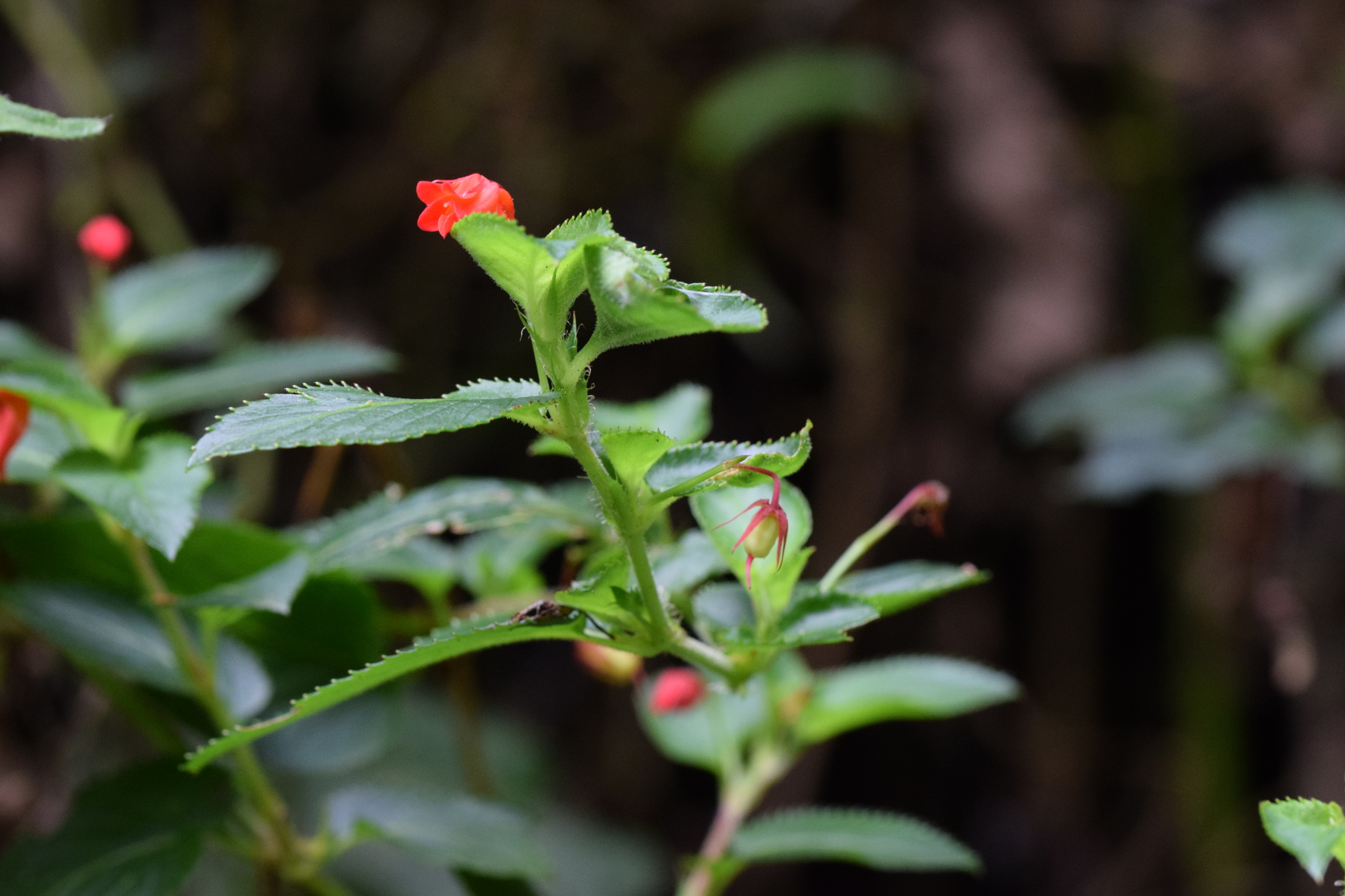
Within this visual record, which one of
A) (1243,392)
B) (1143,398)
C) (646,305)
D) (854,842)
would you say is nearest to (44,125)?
(646,305)

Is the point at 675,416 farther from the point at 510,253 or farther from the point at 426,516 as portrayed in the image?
the point at 510,253

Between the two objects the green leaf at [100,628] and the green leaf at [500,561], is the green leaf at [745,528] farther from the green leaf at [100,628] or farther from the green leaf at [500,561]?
the green leaf at [100,628]

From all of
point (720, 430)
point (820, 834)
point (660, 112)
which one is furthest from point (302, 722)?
point (660, 112)

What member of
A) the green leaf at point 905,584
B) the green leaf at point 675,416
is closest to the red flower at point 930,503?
the green leaf at point 905,584

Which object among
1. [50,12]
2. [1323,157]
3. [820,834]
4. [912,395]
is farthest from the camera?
[912,395]

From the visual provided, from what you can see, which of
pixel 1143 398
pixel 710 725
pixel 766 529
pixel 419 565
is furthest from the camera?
pixel 1143 398

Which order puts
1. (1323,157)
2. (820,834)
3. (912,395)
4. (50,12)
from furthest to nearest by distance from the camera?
(912,395) → (1323,157) → (50,12) → (820,834)

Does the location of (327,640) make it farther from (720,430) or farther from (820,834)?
(720,430)
